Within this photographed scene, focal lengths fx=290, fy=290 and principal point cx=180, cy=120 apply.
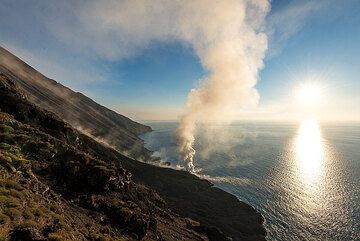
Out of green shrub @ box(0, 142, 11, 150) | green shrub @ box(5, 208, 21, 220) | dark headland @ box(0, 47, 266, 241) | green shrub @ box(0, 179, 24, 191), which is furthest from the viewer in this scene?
green shrub @ box(0, 142, 11, 150)

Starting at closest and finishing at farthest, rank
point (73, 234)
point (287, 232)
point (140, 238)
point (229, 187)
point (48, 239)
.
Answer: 1. point (48, 239)
2. point (73, 234)
3. point (140, 238)
4. point (287, 232)
5. point (229, 187)

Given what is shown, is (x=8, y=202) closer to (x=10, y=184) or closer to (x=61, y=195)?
(x=10, y=184)

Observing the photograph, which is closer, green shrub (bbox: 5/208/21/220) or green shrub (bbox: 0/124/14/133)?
green shrub (bbox: 5/208/21/220)

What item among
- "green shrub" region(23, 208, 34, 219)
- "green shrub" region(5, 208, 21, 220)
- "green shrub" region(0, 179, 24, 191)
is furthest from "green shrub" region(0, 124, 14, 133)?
"green shrub" region(5, 208, 21, 220)

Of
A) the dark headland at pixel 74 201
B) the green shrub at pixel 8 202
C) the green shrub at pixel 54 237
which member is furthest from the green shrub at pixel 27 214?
the green shrub at pixel 54 237

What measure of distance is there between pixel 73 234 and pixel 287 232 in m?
71.2

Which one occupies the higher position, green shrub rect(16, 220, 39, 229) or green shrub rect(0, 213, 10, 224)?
green shrub rect(0, 213, 10, 224)

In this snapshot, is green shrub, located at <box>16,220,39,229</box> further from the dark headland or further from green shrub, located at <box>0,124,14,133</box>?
green shrub, located at <box>0,124,14,133</box>

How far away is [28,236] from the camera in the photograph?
1048 inches

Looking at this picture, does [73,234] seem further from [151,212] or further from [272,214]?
[272,214]

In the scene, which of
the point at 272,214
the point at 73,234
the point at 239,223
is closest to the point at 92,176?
the point at 73,234

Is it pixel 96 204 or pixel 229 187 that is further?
pixel 229 187

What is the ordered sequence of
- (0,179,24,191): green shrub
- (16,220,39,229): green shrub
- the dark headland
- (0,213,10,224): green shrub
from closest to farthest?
1. (0,213,10,224): green shrub
2. (16,220,39,229): green shrub
3. the dark headland
4. (0,179,24,191): green shrub

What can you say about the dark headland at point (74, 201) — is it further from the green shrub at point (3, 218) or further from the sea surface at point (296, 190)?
the sea surface at point (296, 190)
